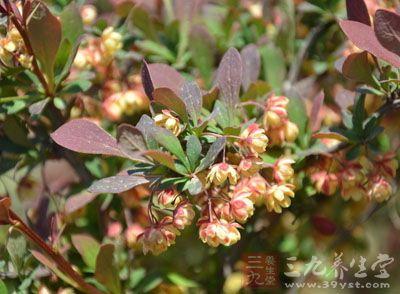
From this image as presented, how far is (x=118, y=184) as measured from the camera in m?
0.87

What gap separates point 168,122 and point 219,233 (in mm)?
163

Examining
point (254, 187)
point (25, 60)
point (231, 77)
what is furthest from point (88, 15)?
point (254, 187)

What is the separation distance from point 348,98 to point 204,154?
0.36 meters

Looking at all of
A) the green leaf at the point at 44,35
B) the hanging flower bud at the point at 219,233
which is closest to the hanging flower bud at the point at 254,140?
the hanging flower bud at the point at 219,233

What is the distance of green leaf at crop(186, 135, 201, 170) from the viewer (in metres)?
0.86

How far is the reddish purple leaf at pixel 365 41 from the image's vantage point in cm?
88

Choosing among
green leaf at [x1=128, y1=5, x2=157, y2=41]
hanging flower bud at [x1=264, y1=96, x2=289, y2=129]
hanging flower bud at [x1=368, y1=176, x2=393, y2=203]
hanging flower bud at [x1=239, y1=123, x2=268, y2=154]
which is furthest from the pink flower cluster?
green leaf at [x1=128, y1=5, x2=157, y2=41]

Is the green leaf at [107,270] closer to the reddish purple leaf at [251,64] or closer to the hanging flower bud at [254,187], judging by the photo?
the hanging flower bud at [254,187]

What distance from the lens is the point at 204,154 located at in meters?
0.92

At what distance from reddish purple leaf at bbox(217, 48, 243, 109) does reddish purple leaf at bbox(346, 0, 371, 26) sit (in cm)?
17

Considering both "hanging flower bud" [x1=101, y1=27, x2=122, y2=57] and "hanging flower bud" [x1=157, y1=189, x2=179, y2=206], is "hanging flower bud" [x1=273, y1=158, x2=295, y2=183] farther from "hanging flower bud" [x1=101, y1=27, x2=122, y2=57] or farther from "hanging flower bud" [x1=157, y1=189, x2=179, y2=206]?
"hanging flower bud" [x1=101, y1=27, x2=122, y2=57]

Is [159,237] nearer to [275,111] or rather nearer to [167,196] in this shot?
[167,196]

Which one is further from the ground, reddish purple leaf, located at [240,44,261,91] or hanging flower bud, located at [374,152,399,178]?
reddish purple leaf, located at [240,44,261,91]

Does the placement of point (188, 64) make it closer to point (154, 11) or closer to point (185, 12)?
point (185, 12)
